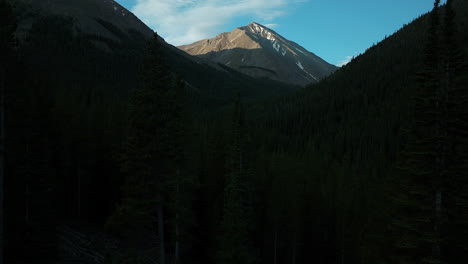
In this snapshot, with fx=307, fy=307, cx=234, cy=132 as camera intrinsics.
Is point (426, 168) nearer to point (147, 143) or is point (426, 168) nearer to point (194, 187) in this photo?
point (147, 143)

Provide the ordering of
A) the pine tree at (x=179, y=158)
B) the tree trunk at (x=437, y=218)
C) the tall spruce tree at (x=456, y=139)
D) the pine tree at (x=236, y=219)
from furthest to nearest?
the pine tree at (x=236, y=219) < the pine tree at (x=179, y=158) < the tall spruce tree at (x=456, y=139) < the tree trunk at (x=437, y=218)

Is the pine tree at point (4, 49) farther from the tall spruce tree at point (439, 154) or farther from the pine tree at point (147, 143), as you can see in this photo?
the tall spruce tree at point (439, 154)

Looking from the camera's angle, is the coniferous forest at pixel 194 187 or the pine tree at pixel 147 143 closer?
the coniferous forest at pixel 194 187

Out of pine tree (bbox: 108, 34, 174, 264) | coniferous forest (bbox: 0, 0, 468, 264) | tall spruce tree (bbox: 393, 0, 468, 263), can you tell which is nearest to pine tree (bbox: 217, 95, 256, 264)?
coniferous forest (bbox: 0, 0, 468, 264)

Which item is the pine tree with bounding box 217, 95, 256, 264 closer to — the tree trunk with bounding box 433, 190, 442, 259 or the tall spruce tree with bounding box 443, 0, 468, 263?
the tree trunk with bounding box 433, 190, 442, 259

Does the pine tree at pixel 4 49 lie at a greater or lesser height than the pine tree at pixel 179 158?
greater

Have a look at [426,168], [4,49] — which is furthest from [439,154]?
[4,49]

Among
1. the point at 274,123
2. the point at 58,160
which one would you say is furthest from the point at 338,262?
the point at 274,123

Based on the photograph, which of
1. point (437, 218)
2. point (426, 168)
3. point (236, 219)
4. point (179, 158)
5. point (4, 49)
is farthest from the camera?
point (236, 219)

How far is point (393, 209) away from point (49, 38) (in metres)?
197

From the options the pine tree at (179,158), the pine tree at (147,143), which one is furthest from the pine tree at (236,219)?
the pine tree at (147,143)

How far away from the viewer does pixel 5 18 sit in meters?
12.2

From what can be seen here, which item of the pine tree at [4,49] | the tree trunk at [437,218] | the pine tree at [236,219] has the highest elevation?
the pine tree at [4,49]

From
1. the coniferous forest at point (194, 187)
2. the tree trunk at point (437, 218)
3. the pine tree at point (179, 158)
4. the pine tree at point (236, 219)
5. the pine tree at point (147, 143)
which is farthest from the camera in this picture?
the pine tree at point (236, 219)
